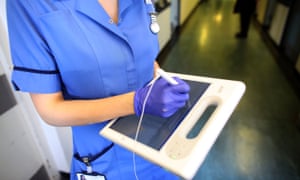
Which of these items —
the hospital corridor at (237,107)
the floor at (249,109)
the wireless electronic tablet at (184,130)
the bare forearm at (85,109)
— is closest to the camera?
the wireless electronic tablet at (184,130)

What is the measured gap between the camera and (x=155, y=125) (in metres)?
0.49

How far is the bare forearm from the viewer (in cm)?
49

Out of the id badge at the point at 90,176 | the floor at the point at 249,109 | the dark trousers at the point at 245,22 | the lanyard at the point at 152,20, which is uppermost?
the lanyard at the point at 152,20

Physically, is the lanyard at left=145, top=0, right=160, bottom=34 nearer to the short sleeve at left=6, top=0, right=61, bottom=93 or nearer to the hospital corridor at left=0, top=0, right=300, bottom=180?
the short sleeve at left=6, top=0, right=61, bottom=93

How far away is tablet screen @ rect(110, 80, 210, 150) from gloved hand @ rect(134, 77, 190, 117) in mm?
27

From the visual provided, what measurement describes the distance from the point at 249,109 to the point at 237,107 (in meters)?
0.11

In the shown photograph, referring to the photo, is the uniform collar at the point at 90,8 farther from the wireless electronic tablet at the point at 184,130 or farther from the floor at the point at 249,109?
the floor at the point at 249,109

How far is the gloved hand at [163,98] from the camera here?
0.44m

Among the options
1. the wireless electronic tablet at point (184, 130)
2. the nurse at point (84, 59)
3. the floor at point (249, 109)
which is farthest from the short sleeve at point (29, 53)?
the floor at point (249, 109)

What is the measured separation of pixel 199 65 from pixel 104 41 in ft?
8.18

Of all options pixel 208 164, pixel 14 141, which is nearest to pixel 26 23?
pixel 14 141

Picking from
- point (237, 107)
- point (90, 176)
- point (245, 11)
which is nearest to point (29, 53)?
point (90, 176)

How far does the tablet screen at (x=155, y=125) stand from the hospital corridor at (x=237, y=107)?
752 mm

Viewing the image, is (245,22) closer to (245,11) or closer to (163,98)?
(245,11)
